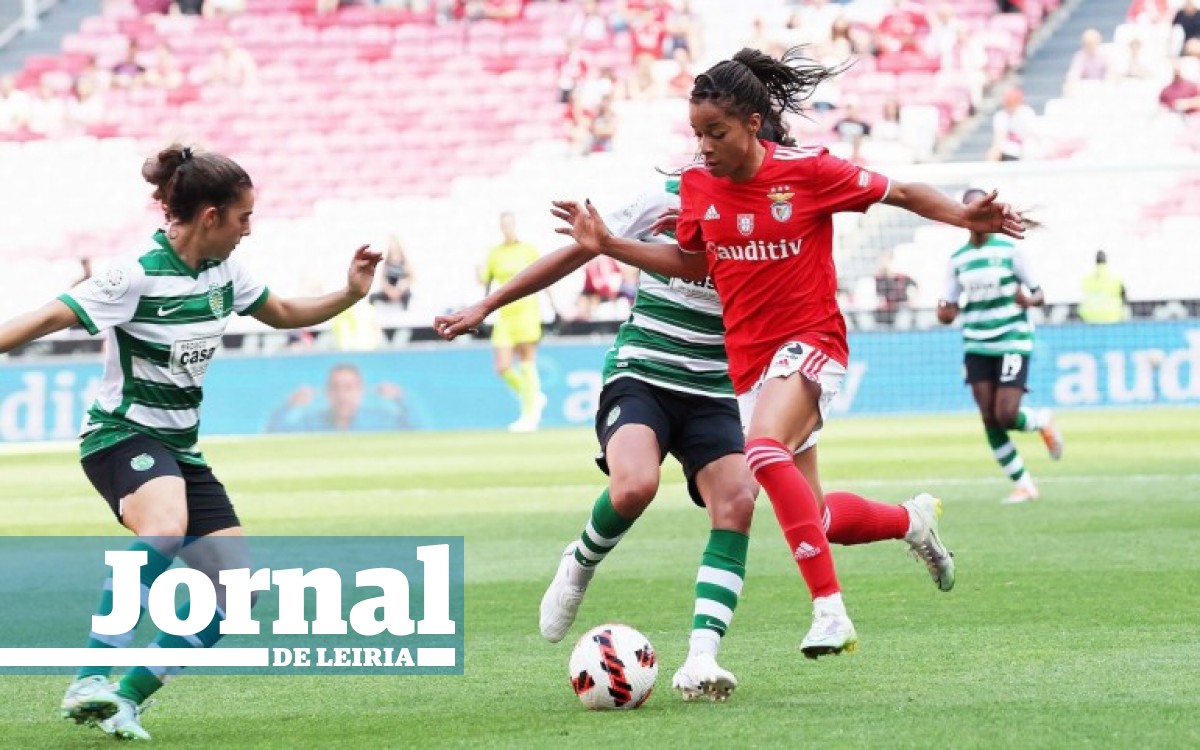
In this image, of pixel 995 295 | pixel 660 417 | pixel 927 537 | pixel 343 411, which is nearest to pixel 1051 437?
pixel 995 295

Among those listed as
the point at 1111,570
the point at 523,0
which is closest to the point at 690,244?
the point at 1111,570

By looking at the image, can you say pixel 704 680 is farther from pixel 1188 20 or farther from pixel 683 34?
pixel 683 34

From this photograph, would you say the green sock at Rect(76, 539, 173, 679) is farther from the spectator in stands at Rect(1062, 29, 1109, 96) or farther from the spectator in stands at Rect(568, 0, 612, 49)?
the spectator in stands at Rect(568, 0, 612, 49)

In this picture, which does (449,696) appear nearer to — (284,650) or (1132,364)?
(284,650)

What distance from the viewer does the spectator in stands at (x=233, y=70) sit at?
32781 millimetres

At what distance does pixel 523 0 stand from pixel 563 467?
16.4 meters

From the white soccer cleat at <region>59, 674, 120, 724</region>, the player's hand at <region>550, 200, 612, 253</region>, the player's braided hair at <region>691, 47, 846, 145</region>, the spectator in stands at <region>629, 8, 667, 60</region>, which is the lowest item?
the white soccer cleat at <region>59, 674, 120, 724</region>

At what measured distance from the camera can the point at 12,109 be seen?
32.7 meters

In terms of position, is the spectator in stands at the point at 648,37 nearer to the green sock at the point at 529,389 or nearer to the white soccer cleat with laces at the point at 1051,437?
the green sock at the point at 529,389

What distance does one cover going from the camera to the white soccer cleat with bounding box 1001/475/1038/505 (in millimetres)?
14016

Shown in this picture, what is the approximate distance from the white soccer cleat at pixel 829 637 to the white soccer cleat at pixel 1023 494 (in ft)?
25.4

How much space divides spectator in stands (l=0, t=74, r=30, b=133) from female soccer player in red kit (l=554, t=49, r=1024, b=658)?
27.4 metres

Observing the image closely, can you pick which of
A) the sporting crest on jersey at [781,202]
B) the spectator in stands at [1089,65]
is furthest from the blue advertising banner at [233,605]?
the spectator in stands at [1089,65]

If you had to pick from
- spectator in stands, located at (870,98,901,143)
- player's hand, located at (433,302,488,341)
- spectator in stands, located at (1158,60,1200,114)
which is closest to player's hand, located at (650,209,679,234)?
player's hand, located at (433,302,488,341)
